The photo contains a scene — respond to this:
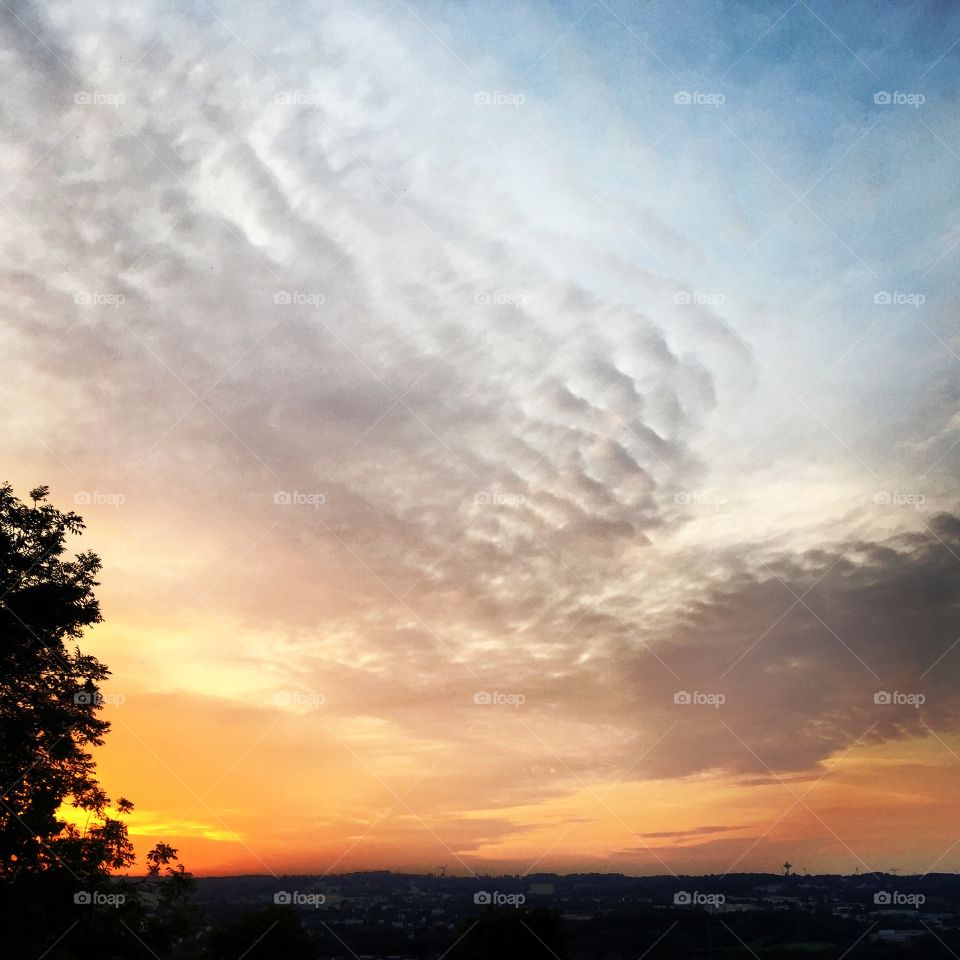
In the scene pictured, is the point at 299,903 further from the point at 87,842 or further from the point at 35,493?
the point at 35,493

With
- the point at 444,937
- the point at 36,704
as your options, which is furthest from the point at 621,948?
the point at 36,704

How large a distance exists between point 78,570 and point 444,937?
55.5 feet

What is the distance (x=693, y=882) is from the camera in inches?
1574

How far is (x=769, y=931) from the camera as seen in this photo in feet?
104

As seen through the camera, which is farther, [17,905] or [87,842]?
[87,842]

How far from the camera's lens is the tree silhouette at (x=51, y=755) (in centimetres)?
1852

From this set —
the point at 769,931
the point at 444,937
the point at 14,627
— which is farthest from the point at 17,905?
the point at 769,931

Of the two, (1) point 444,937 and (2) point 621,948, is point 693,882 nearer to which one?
(2) point 621,948

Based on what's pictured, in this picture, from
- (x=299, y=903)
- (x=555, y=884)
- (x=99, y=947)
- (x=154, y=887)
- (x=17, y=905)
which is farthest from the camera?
(x=555, y=884)

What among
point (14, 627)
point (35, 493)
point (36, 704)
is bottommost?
point (36, 704)

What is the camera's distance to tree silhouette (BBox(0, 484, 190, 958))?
729 inches

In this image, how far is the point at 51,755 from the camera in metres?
19.8

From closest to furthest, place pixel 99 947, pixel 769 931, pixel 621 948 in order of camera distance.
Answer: pixel 99 947, pixel 621 948, pixel 769 931

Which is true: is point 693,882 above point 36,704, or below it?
below
